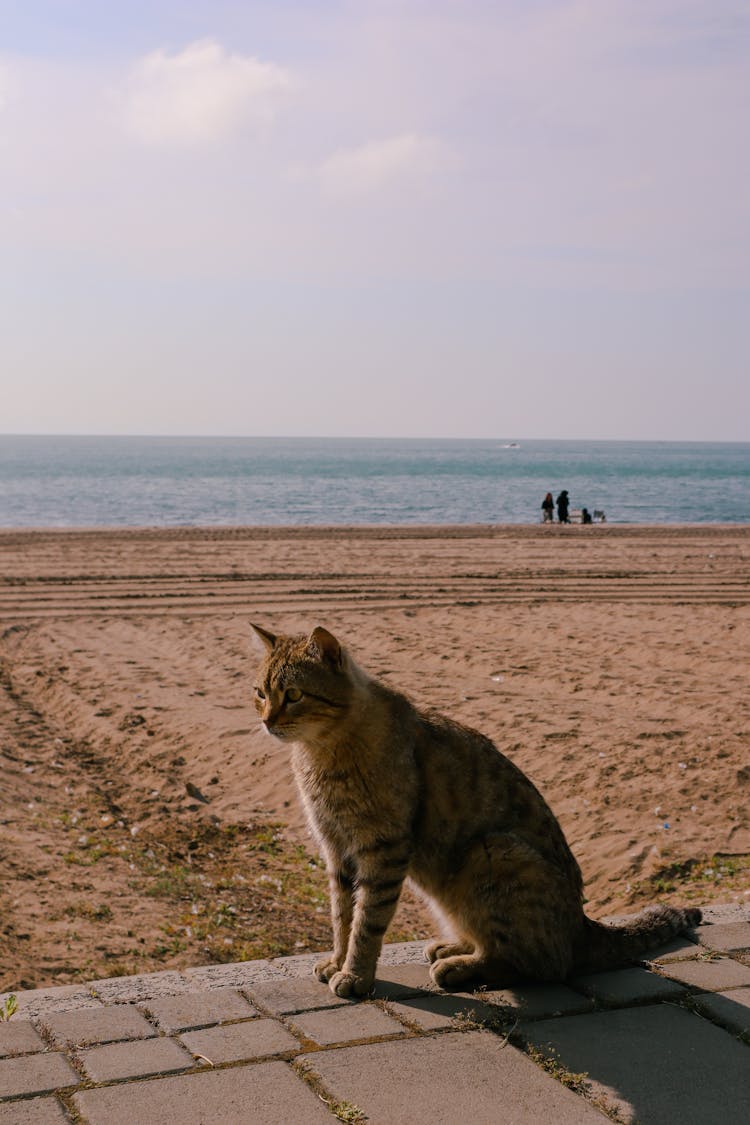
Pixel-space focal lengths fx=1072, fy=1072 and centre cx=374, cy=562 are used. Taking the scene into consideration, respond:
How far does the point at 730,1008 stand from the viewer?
3.96 metres

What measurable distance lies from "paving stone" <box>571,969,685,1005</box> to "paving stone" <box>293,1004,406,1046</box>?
83 centimetres

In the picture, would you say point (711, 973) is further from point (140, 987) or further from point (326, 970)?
point (140, 987)

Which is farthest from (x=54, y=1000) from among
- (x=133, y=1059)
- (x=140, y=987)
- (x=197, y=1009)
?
(x=133, y=1059)

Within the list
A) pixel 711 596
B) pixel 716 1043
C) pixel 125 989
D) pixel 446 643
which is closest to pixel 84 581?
pixel 446 643

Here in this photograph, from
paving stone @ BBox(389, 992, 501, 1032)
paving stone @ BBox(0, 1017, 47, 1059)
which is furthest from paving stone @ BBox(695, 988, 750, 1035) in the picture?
paving stone @ BBox(0, 1017, 47, 1059)

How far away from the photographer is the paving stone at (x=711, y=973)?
4176 mm

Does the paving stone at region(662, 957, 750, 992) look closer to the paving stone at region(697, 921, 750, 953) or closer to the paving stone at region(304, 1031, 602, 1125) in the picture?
the paving stone at region(697, 921, 750, 953)

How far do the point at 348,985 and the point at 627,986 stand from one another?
3.59ft

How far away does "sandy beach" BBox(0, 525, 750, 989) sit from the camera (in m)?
6.45

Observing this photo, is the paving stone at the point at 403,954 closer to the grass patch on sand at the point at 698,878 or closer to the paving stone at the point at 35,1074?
the paving stone at the point at 35,1074

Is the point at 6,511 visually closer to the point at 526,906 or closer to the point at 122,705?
the point at 122,705

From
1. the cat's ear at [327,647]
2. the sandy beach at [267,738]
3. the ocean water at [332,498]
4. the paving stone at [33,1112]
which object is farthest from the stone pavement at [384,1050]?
the ocean water at [332,498]

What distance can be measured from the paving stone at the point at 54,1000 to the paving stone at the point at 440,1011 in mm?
1146

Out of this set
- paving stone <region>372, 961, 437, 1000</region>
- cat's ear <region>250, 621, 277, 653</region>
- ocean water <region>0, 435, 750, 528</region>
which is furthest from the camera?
ocean water <region>0, 435, 750, 528</region>
